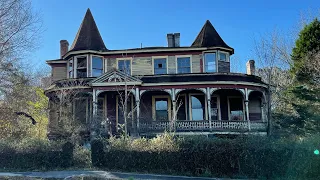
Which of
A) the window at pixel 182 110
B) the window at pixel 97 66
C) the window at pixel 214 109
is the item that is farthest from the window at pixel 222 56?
the window at pixel 97 66

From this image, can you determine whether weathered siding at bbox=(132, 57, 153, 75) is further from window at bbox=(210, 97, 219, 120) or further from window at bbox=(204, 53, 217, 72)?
window at bbox=(210, 97, 219, 120)

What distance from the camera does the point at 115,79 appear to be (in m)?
20.6

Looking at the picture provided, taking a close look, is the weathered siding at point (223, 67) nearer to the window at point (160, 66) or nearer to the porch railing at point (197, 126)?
the window at point (160, 66)

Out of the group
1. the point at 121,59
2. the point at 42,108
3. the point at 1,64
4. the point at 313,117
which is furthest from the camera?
the point at 42,108

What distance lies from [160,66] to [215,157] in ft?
43.2

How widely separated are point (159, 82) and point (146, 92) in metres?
1.96

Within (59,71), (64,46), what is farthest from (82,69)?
(64,46)

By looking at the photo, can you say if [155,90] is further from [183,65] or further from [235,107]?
[235,107]

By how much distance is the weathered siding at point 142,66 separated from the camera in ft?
78.5

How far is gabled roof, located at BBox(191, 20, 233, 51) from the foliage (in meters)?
5.82

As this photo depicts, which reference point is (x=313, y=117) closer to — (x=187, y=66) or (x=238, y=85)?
(x=238, y=85)

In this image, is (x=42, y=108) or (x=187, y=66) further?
(x=42, y=108)

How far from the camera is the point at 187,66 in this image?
78.7ft

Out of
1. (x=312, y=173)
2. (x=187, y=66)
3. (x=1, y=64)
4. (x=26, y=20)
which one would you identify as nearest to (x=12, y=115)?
(x=1, y=64)
